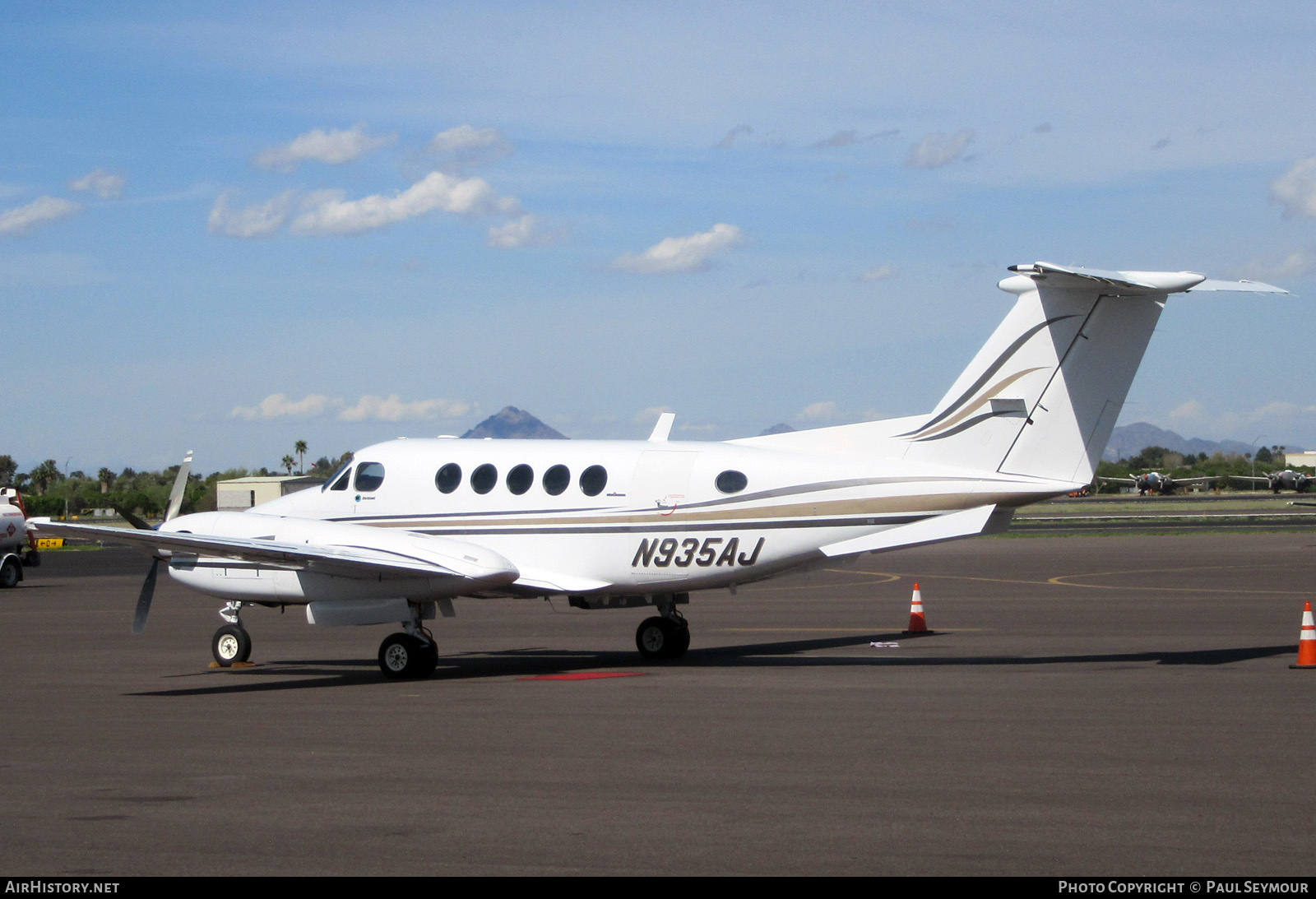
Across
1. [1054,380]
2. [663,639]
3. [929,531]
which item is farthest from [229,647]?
[1054,380]

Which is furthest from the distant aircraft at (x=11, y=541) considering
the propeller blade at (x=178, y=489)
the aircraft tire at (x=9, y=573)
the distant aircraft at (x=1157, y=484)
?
the distant aircraft at (x=1157, y=484)

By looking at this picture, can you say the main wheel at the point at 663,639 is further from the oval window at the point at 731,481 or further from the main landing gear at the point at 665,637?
the oval window at the point at 731,481

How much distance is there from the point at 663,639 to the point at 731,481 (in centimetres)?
274

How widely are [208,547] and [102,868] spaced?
8.70 meters

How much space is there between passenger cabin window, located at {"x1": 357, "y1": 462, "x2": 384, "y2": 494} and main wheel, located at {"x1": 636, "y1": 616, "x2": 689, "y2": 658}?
13.5 ft

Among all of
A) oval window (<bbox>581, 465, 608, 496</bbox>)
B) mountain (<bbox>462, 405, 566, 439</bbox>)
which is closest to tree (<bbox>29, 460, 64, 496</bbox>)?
mountain (<bbox>462, 405, 566, 439</bbox>)

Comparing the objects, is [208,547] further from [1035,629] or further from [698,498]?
[1035,629]

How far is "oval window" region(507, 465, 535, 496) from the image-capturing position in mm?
16781

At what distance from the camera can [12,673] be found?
1636 cm

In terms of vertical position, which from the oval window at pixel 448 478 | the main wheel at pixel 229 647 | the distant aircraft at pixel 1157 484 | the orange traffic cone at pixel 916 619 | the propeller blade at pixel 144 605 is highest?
the distant aircraft at pixel 1157 484

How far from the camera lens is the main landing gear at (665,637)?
17.4 metres

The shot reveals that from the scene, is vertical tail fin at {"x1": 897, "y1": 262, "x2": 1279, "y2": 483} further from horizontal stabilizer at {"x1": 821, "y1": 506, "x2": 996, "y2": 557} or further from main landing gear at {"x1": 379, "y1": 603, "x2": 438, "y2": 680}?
main landing gear at {"x1": 379, "y1": 603, "x2": 438, "y2": 680}

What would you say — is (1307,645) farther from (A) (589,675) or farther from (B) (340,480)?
(B) (340,480)
